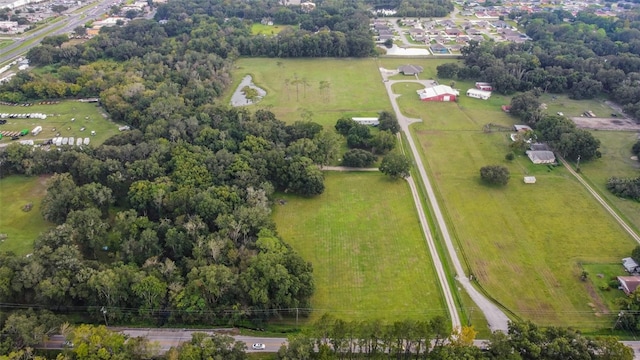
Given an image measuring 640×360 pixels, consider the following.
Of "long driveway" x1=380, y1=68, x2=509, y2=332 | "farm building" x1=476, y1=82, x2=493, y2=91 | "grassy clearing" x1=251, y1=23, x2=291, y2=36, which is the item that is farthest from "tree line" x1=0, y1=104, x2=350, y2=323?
"grassy clearing" x1=251, y1=23, x2=291, y2=36

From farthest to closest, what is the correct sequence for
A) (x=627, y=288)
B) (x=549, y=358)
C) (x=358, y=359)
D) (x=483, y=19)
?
1. (x=483, y=19)
2. (x=627, y=288)
3. (x=358, y=359)
4. (x=549, y=358)

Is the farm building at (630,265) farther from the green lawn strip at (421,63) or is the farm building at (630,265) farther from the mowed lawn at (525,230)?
the green lawn strip at (421,63)

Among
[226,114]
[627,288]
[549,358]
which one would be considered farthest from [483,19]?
A: [549,358]

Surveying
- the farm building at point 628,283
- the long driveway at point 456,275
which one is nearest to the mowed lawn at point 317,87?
the long driveway at point 456,275

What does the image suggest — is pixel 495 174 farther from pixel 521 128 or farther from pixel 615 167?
pixel 615 167

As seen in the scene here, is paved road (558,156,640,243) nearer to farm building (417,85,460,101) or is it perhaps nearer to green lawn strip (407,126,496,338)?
green lawn strip (407,126,496,338)

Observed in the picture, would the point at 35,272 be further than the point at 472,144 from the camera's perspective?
No

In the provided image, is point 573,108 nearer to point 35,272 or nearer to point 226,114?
point 226,114
